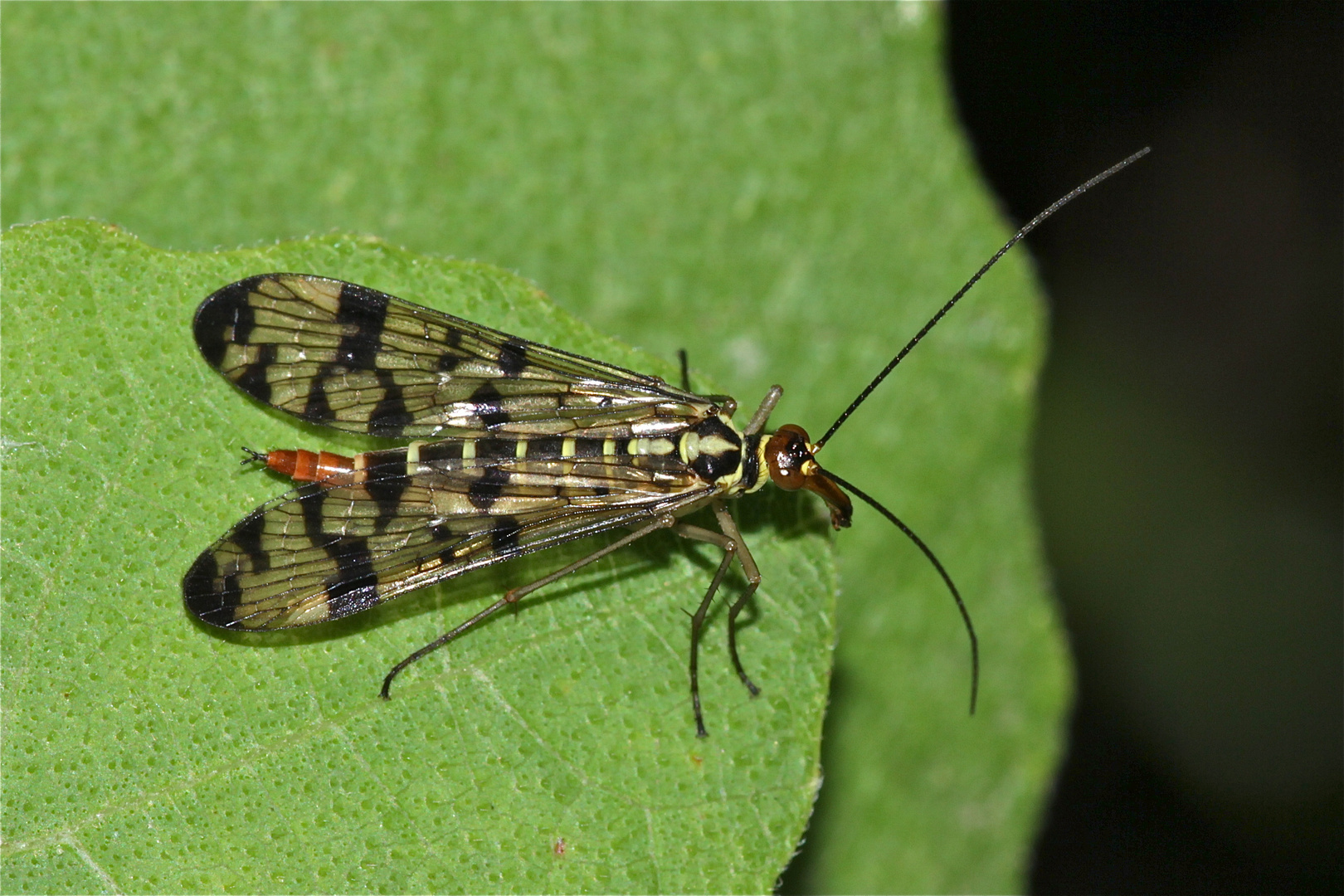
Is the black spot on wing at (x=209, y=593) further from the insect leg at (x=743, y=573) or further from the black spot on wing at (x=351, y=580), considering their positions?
the insect leg at (x=743, y=573)

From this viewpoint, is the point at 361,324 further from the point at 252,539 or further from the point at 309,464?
the point at 252,539

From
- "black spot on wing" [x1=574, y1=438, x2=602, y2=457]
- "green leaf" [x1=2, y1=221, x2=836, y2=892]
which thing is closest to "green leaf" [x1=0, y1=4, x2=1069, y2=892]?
"green leaf" [x1=2, y1=221, x2=836, y2=892]

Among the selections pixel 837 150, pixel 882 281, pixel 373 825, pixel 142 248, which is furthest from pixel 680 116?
pixel 373 825

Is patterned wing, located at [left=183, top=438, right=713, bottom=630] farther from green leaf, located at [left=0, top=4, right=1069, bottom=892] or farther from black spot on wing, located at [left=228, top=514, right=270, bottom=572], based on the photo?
green leaf, located at [left=0, top=4, right=1069, bottom=892]

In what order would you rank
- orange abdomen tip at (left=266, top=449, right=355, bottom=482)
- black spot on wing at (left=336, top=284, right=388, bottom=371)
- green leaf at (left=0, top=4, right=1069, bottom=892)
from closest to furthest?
1. green leaf at (left=0, top=4, right=1069, bottom=892)
2. orange abdomen tip at (left=266, top=449, right=355, bottom=482)
3. black spot on wing at (left=336, top=284, right=388, bottom=371)

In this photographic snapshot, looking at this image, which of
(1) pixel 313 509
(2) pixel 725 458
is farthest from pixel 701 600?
(1) pixel 313 509

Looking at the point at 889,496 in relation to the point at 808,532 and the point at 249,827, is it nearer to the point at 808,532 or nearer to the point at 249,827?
the point at 808,532
